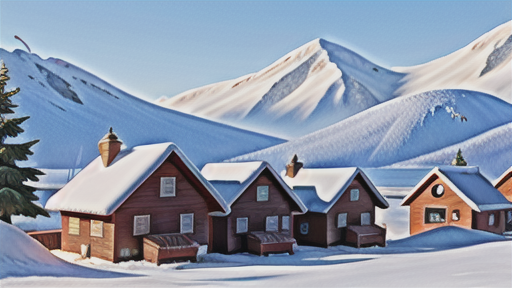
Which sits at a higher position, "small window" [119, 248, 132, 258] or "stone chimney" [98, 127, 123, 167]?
"stone chimney" [98, 127, 123, 167]

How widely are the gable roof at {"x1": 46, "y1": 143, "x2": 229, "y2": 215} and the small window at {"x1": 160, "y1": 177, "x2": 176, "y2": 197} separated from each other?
47.5 inches

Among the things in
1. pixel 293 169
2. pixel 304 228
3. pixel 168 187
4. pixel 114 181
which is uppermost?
pixel 293 169

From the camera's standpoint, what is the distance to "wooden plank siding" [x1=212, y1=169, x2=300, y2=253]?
32.7 m

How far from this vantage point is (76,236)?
1169 inches

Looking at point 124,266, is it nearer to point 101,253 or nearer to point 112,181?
point 101,253

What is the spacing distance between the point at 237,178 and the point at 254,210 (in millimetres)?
2195

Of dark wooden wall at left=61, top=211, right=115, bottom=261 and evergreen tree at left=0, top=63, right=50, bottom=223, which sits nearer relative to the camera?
dark wooden wall at left=61, top=211, right=115, bottom=261

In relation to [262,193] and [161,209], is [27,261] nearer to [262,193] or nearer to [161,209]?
[161,209]

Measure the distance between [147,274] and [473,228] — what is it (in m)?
26.7

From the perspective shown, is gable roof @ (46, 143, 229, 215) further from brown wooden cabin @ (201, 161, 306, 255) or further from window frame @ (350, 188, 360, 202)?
window frame @ (350, 188, 360, 202)

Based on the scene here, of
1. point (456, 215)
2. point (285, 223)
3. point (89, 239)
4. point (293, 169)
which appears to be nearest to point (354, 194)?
point (293, 169)

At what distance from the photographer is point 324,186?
38656 millimetres

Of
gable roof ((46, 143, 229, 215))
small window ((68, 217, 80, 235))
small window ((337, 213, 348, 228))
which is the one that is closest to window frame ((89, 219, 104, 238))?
gable roof ((46, 143, 229, 215))

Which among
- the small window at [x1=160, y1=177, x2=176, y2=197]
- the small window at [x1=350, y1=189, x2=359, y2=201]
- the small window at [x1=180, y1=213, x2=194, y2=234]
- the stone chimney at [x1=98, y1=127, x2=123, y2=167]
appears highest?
the stone chimney at [x1=98, y1=127, x2=123, y2=167]
